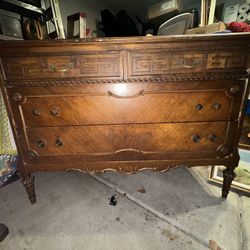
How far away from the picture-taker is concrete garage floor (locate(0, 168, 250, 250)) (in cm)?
113

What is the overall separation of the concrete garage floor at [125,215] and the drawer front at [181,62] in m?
1.11

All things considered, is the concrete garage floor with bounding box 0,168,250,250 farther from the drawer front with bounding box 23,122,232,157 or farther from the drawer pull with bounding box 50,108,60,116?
the drawer pull with bounding box 50,108,60,116

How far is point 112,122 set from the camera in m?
1.15

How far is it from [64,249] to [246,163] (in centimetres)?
169

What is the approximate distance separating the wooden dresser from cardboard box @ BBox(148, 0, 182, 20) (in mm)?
854

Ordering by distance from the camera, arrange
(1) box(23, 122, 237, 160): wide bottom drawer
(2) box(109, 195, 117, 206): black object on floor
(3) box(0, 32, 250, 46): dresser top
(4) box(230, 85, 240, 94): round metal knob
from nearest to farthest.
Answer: (3) box(0, 32, 250, 46): dresser top < (4) box(230, 85, 240, 94): round metal knob < (1) box(23, 122, 237, 160): wide bottom drawer < (2) box(109, 195, 117, 206): black object on floor

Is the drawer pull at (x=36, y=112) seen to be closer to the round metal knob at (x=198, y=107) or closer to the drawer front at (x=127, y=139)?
the drawer front at (x=127, y=139)

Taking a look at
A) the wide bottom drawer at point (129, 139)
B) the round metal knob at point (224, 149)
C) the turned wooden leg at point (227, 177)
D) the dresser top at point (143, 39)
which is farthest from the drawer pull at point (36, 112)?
the turned wooden leg at point (227, 177)

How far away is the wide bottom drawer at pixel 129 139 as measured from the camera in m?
1.16

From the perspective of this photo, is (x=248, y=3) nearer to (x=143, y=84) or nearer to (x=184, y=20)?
(x=184, y=20)

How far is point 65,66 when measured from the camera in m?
1.03

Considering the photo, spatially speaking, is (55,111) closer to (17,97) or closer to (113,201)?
(17,97)

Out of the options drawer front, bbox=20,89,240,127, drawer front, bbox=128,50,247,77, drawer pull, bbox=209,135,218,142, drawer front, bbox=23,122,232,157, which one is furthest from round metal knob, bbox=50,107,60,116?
drawer pull, bbox=209,135,218,142

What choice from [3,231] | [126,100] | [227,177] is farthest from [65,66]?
[227,177]
